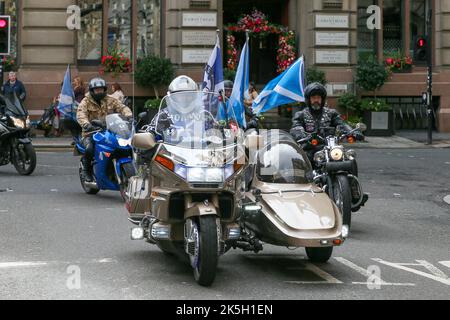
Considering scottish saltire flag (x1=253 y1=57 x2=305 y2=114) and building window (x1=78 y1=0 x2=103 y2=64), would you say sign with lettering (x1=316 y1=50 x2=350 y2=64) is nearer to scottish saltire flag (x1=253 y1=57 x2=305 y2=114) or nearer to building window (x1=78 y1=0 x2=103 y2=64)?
building window (x1=78 y1=0 x2=103 y2=64)

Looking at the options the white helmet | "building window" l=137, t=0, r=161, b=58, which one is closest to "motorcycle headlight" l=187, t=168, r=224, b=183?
the white helmet

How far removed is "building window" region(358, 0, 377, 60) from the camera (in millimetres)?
28750

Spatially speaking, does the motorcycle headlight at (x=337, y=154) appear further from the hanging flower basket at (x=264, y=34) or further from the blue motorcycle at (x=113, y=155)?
the hanging flower basket at (x=264, y=34)

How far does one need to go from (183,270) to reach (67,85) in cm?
919

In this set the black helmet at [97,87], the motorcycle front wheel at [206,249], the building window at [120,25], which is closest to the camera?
the motorcycle front wheel at [206,249]

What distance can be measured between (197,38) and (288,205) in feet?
63.3

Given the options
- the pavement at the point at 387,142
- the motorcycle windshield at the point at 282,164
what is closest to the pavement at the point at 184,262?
the motorcycle windshield at the point at 282,164

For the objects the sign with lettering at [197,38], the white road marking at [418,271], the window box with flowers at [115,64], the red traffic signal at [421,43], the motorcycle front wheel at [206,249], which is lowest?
the white road marking at [418,271]

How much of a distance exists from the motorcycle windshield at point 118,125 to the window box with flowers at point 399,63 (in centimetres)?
1696

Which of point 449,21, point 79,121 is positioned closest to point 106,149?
point 79,121

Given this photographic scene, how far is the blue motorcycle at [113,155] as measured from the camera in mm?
12477

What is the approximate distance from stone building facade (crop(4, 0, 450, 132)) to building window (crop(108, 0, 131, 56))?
1.1 inches

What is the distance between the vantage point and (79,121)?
1352 cm
